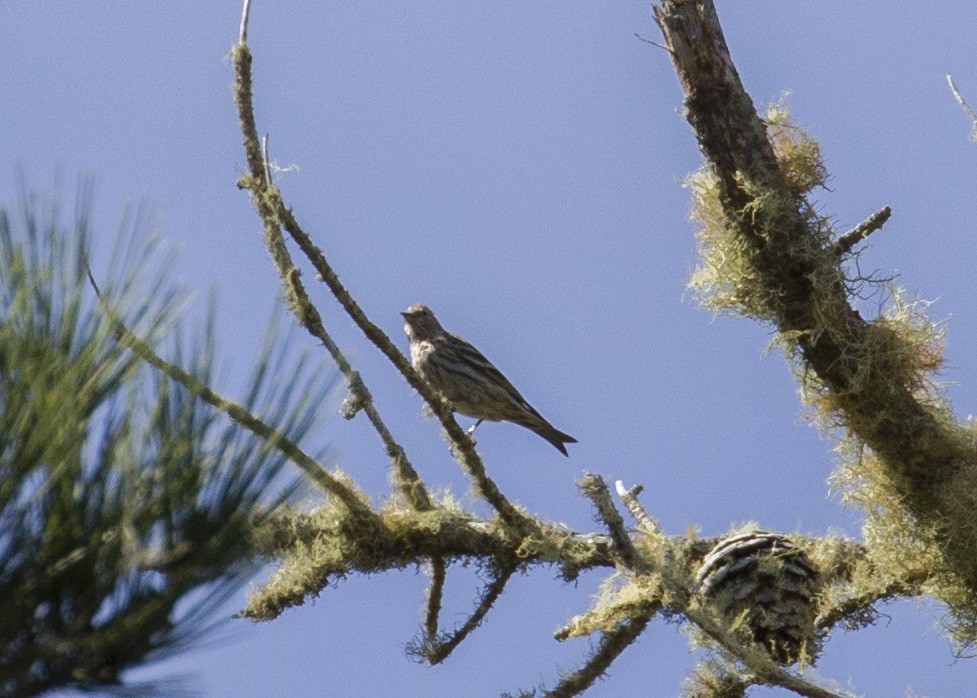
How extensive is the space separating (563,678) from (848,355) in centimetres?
132

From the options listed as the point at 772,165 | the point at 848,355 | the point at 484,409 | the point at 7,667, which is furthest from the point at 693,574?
the point at 484,409

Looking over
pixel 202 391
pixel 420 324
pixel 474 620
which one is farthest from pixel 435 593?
pixel 420 324

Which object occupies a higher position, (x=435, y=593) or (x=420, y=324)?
(x=420, y=324)

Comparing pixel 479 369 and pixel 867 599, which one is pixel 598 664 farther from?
pixel 479 369

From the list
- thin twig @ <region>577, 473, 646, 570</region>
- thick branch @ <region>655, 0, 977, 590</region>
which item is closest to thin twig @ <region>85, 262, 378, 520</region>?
thin twig @ <region>577, 473, 646, 570</region>

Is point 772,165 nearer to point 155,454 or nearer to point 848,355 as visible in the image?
point 848,355

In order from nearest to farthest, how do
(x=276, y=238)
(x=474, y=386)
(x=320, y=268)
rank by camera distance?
(x=320, y=268) → (x=276, y=238) → (x=474, y=386)

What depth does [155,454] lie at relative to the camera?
2.47 metres

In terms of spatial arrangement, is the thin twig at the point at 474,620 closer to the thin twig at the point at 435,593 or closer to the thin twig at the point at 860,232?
the thin twig at the point at 435,593

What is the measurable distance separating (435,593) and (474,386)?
305 cm

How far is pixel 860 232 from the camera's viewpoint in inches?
181

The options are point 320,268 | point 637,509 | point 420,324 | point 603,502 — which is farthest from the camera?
point 420,324

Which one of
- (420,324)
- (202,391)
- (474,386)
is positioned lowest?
(202,391)

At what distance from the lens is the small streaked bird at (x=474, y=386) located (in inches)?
299
